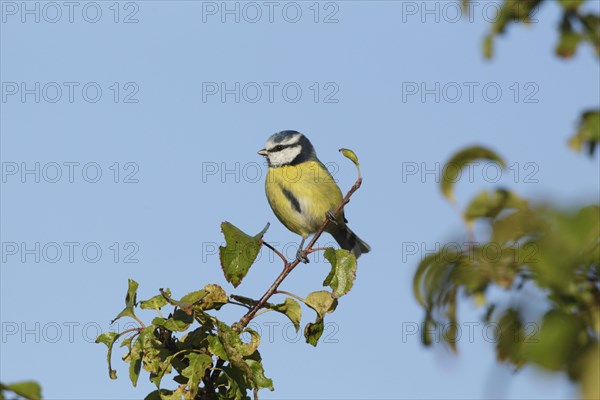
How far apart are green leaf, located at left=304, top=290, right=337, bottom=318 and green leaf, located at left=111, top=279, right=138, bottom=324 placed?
24.3 inches

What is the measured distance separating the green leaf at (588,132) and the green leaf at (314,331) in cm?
177

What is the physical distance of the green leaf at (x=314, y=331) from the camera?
284 cm

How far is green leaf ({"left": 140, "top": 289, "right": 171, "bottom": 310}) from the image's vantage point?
2.67m

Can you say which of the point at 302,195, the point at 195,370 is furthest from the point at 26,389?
the point at 302,195

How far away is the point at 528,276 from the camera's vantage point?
3.48 feet

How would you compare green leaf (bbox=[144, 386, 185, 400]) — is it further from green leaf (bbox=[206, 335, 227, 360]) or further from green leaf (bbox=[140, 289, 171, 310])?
green leaf (bbox=[140, 289, 171, 310])

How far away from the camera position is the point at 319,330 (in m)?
2.86

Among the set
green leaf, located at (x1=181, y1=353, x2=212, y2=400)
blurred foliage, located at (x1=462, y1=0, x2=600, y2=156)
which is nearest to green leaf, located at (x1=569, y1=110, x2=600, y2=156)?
blurred foliage, located at (x1=462, y1=0, x2=600, y2=156)

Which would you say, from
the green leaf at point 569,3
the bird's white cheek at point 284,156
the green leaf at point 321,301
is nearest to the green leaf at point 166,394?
the green leaf at point 321,301

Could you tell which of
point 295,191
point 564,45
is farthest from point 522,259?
point 295,191

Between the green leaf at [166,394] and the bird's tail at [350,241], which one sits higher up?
the bird's tail at [350,241]

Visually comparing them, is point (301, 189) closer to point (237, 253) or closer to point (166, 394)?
point (237, 253)

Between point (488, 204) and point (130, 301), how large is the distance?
1.85 metres

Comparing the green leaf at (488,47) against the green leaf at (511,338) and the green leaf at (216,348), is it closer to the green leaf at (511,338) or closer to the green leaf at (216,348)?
the green leaf at (511,338)
